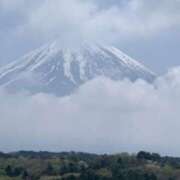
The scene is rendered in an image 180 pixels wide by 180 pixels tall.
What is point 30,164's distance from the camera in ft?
285

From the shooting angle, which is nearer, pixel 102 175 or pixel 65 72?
pixel 102 175

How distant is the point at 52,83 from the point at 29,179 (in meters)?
101

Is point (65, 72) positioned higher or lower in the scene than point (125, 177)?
higher

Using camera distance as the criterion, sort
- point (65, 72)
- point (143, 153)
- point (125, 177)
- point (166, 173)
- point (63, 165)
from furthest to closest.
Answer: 1. point (65, 72)
2. point (143, 153)
3. point (63, 165)
4. point (166, 173)
5. point (125, 177)

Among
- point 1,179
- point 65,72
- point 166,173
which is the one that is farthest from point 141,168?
point 65,72

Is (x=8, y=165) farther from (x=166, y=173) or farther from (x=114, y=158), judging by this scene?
(x=166, y=173)

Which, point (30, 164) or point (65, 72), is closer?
point (30, 164)

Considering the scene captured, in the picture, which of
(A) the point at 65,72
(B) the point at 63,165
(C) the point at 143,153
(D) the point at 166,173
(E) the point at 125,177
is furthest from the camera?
(A) the point at 65,72

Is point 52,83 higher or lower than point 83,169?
higher

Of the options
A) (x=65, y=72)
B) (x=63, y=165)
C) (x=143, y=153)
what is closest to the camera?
(x=63, y=165)

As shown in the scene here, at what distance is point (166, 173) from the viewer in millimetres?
76125

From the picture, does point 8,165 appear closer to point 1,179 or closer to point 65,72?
point 1,179

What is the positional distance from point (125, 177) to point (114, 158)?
1240 centimetres

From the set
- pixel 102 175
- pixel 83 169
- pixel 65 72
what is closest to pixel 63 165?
pixel 83 169
